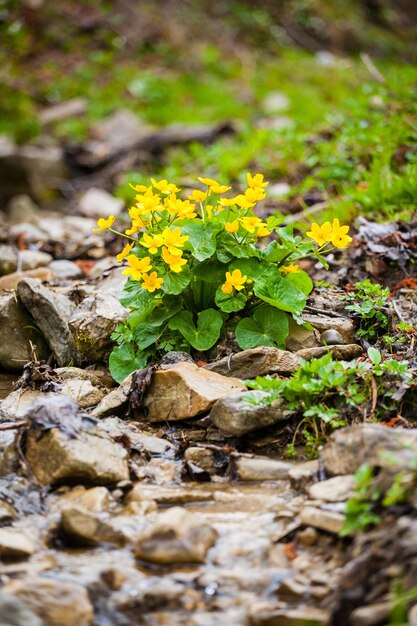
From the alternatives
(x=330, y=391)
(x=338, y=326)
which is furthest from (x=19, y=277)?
(x=330, y=391)

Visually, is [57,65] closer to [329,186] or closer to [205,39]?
[205,39]

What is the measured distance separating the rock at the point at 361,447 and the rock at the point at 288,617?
1.67 ft

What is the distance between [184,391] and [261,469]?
0.54m

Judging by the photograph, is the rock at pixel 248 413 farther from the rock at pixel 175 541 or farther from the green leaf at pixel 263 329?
the rock at pixel 175 541

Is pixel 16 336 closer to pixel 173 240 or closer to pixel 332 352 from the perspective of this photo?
pixel 173 240

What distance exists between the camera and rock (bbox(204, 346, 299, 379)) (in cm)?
331

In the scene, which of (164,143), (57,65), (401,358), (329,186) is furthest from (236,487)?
(57,65)

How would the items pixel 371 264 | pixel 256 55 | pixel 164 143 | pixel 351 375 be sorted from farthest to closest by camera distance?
pixel 256 55 < pixel 164 143 < pixel 371 264 < pixel 351 375

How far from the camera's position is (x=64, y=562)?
232 centimetres

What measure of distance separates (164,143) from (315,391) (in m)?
6.34

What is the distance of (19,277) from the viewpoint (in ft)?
15.2

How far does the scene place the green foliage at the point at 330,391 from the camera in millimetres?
2965

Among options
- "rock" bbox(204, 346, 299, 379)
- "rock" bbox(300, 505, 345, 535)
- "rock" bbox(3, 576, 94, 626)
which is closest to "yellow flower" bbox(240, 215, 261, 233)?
"rock" bbox(204, 346, 299, 379)

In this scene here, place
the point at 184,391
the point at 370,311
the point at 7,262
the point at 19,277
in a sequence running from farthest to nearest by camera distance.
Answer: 1. the point at 7,262
2. the point at 19,277
3. the point at 370,311
4. the point at 184,391
